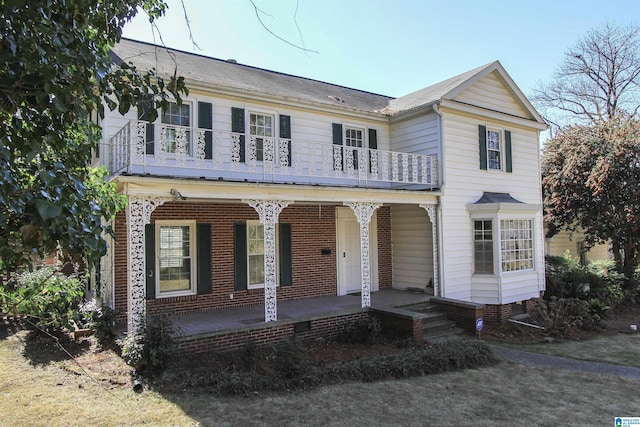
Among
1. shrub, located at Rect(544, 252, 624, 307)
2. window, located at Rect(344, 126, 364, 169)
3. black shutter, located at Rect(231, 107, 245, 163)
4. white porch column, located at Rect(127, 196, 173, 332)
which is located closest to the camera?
white porch column, located at Rect(127, 196, 173, 332)

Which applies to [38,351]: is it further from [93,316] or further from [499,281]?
[499,281]

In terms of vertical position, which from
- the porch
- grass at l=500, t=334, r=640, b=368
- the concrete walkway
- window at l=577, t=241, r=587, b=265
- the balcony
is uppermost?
the balcony

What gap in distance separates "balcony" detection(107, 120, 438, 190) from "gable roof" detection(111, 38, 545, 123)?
4.67 feet

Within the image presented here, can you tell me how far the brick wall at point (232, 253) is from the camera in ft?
33.1

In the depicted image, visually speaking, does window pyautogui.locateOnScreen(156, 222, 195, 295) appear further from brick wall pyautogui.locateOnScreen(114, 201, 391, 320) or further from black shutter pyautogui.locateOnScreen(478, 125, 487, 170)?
black shutter pyautogui.locateOnScreen(478, 125, 487, 170)

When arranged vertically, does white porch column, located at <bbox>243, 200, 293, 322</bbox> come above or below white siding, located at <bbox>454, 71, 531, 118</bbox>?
below

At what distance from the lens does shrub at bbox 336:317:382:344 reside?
31.4ft

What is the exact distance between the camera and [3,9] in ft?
7.07

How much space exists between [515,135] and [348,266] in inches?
274

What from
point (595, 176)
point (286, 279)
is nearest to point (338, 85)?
point (286, 279)

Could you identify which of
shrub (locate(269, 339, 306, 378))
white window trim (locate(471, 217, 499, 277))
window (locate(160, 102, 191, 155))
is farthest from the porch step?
window (locate(160, 102, 191, 155))

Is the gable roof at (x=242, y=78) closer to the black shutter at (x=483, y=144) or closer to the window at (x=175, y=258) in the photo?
the black shutter at (x=483, y=144)

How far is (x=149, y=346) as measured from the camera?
7.09m

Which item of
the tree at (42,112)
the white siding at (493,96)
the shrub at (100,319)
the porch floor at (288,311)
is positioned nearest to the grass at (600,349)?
the porch floor at (288,311)
